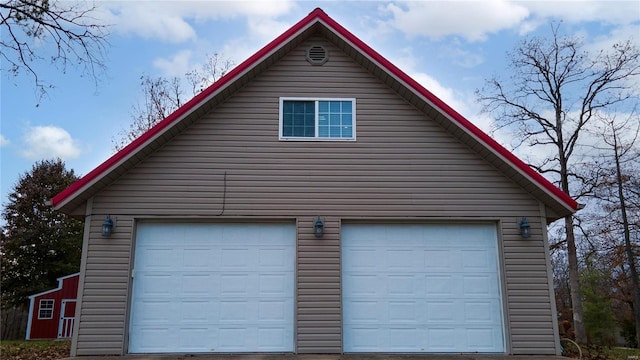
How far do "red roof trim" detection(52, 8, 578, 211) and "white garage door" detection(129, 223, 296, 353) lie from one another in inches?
52.5

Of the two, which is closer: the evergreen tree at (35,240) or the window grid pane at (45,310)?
the window grid pane at (45,310)

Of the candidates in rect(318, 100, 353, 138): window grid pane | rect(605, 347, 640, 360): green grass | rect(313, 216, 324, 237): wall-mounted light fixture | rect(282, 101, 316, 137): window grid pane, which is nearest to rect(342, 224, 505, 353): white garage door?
rect(313, 216, 324, 237): wall-mounted light fixture

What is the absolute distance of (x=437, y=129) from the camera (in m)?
9.02

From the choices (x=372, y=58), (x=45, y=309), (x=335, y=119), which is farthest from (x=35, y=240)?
(x=372, y=58)

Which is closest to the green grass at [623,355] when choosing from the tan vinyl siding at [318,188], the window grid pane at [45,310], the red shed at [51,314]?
the tan vinyl siding at [318,188]

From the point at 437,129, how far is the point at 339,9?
11.7ft

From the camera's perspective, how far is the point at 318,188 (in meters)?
8.68

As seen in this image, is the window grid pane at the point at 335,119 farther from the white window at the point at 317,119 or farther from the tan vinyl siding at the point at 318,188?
the tan vinyl siding at the point at 318,188

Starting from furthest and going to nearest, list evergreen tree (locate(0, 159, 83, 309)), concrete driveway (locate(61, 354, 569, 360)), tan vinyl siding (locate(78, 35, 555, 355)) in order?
1. evergreen tree (locate(0, 159, 83, 309))
2. tan vinyl siding (locate(78, 35, 555, 355))
3. concrete driveway (locate(61, 354, 569, 360))

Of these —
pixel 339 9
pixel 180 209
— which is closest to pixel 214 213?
pixel 180 209

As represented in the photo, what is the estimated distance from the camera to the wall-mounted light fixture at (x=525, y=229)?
27.9ft

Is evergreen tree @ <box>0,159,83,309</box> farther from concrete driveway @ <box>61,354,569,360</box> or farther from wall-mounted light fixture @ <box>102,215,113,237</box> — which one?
concrete driveway @ <box>61,354,569,360</box>

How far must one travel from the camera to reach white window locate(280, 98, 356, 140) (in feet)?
29.4

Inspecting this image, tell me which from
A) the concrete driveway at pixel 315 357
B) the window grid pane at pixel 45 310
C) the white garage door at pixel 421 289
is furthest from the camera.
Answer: the window grid pane at pixel 45 310
